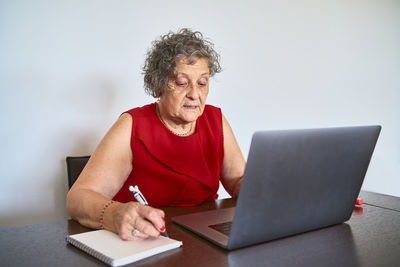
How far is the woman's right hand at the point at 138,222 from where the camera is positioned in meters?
0.95

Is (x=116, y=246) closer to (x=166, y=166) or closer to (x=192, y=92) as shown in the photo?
(x=166, y=166)

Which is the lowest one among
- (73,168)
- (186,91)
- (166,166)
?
(73,168)

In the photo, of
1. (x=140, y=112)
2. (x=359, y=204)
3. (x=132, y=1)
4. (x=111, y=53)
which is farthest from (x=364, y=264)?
(x=132, y=1)

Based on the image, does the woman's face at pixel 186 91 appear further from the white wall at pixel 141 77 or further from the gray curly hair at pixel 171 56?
the white wall at pixel 141 77

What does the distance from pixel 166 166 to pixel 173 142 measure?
0.36 feet

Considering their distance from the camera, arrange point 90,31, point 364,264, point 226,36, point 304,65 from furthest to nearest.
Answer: point 304,65 → point 226,36 → point 90,31 → point 364,264

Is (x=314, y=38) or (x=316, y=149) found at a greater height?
(x=314, y=38)

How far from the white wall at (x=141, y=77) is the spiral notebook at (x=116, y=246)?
3.84ft

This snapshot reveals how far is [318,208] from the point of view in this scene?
1030 mm

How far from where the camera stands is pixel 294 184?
0.93 metres

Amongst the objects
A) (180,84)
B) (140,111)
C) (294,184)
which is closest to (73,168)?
(140,111)

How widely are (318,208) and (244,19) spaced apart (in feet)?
6.50

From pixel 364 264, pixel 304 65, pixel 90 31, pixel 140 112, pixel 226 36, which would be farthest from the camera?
pixel 304 65

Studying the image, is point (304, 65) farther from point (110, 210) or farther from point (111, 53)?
point (110, 210)
